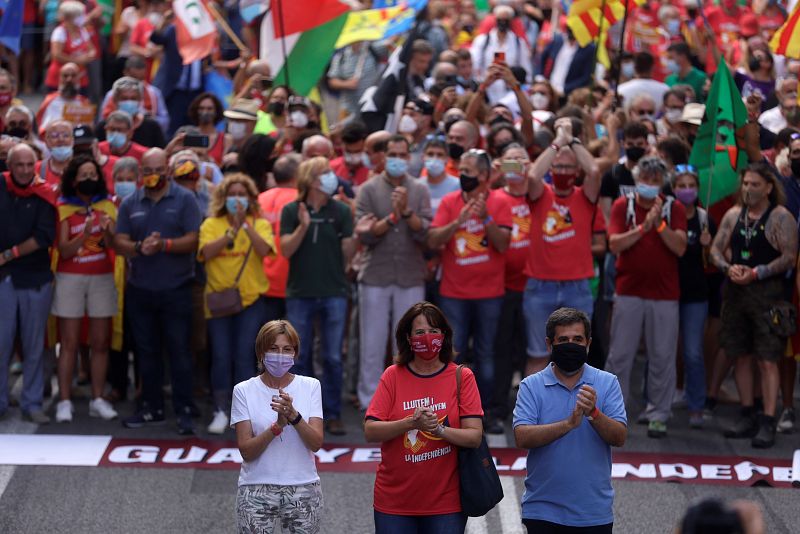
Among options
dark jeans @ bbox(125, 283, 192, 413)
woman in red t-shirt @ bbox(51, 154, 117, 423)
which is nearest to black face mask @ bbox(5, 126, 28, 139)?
woman in red t-shirt @ bbox(51, 154, 117, 423)

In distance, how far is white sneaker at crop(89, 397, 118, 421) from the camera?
12.0 metres

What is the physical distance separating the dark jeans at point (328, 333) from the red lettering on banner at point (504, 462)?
1.44 feet

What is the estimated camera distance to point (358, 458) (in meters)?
11.2

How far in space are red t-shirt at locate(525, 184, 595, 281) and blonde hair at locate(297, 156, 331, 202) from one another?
1708 millimetres

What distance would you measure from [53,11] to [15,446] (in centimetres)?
1176

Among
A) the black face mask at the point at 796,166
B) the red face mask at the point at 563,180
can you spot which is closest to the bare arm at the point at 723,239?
the black face mask at the point at 796,166

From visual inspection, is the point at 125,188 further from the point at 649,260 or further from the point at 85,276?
the point at 649,260

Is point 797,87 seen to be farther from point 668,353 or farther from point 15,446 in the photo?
point 15,446

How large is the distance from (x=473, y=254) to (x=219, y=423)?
2402mm

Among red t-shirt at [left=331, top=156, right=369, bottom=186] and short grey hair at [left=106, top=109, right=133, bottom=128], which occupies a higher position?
short grey hair at [left=106, top=109, right=133, bottom=128]

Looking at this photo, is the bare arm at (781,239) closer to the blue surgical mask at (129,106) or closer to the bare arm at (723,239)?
the bare arm at (723,239)

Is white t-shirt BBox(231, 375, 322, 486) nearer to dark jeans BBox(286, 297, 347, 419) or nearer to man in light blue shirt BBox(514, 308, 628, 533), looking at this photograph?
man in light blue shirt BBox(514, 308, 628, 533)

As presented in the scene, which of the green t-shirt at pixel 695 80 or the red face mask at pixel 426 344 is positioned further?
the green t-shirt at pixel 695 80

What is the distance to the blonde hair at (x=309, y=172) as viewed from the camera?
1160 centimetres
